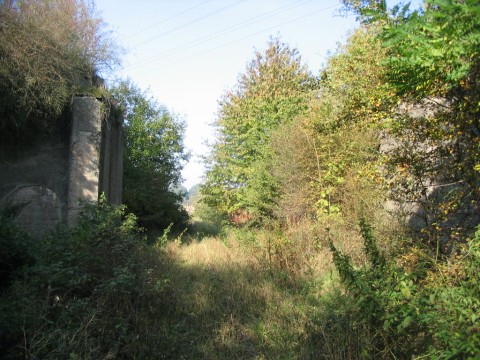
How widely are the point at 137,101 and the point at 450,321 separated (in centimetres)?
2005

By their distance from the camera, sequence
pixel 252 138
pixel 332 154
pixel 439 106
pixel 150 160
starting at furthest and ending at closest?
pixel 150 160, pixel 252 138, pixel 332 154, pixel 439 106

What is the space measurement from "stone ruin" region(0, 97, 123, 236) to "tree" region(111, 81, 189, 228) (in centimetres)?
627

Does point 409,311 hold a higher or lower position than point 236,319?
higher

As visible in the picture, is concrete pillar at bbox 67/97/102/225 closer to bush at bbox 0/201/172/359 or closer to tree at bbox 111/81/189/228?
bush at bbox 0/201/172/359

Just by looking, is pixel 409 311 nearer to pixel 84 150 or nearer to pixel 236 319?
pixel 236 319

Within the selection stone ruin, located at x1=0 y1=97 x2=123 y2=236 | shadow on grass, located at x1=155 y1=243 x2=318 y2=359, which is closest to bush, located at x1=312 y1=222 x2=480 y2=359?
shadow on grass, located at x1=155 y1=243 x2=318 y2=359

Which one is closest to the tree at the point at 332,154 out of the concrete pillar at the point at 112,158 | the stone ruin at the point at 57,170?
the concrete pillar at the point at 112,158

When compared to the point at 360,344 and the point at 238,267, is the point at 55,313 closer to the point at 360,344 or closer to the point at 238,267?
the point at 360,344

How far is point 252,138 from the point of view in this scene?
53.6 ft

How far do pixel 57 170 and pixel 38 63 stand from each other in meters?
2.26

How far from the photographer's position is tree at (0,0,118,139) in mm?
8000

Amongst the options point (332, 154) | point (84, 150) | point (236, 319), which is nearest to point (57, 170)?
point (84, 150)

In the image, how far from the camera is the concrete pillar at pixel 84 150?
8742 millimetres

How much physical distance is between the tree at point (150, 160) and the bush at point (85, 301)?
9889 millimetres
